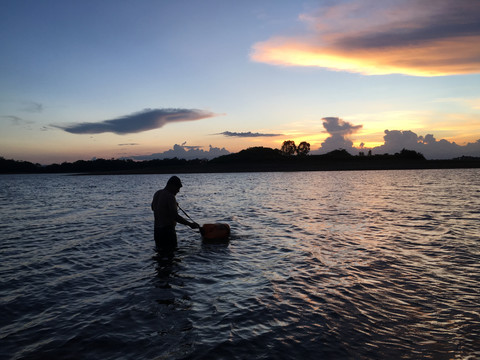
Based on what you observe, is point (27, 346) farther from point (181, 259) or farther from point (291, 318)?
point (181, 259)

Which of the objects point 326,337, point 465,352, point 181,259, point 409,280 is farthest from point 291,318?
point 181,259

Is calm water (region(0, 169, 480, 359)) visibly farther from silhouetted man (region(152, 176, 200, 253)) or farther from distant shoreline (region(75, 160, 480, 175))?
distant shoreline (region(75, 160, 480, 175))

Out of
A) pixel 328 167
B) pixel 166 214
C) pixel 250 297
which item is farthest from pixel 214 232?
pixel 328 167

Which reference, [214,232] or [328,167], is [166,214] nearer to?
[214,232]

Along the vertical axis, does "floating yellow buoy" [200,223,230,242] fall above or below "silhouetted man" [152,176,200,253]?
below

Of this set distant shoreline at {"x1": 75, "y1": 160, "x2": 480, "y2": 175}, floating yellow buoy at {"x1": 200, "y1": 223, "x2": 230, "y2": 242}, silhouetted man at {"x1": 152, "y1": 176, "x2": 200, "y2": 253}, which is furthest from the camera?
distant shoreline at {"x1": 75, "y1": 160, "x2": 480, "y2": 175}

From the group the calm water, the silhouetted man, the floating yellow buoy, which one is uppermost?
the silhouetted man

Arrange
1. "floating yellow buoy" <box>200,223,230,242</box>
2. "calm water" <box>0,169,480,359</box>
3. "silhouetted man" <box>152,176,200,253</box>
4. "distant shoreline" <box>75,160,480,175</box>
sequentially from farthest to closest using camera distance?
"distant shoreline" <box>75,160,480,175</box> → "floating yellow buoy" <box>200,223,230,242</box> → "silhouetted man" <box>152,176,200,253</box> → "calm water" <box>0,169,480,359</box>

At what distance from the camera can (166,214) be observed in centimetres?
1147

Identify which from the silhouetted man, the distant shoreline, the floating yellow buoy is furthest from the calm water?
the distant shoreline

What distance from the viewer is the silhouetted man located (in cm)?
1130

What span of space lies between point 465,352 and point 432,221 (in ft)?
48.6

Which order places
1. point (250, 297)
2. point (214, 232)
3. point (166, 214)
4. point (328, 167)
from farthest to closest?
point (328, 167)
point (214, 232)
point (166, 214)
point (250, 297)

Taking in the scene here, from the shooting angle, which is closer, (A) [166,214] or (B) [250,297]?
(B) [250,297]
